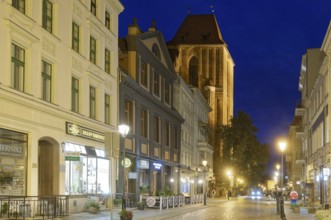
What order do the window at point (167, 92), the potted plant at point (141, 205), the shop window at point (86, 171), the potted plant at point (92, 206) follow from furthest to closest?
the window at point (167, 92)
the potted plant at point (141, 205)
the potted plant at point (92, 206)
the shop window at point (86, 171)

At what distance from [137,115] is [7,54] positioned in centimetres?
2331

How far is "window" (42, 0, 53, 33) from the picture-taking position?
29.7m

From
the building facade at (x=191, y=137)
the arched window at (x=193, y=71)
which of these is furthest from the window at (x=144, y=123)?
the arched window at (x=193, y=71)

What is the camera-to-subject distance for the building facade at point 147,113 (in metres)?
45.4

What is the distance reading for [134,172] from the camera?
150 ft

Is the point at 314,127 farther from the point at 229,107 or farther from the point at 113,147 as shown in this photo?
the point at 229,107

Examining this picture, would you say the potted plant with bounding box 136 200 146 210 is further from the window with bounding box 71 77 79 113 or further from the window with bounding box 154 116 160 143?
the window with bounding box 154 116 160 143

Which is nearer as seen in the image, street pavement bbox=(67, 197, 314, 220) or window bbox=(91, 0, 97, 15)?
Result: street pavement bbox=(67, 197, 314, 220)

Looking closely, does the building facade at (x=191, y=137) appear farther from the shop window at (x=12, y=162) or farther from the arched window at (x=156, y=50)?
the shop window at (x=12, y=162)

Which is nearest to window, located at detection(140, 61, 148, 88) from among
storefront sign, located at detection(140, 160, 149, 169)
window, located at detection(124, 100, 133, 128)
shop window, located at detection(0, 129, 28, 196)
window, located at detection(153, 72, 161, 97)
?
window, located at detection(153, 72, 161, 97)

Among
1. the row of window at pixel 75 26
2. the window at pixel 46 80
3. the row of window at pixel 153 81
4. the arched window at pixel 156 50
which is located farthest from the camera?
the arched window at pixel 156 50

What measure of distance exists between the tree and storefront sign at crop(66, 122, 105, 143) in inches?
2573

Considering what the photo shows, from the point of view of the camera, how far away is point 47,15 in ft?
99.1

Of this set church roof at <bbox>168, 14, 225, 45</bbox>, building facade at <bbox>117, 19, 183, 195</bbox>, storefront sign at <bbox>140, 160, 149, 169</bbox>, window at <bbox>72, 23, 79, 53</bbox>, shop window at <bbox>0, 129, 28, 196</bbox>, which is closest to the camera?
shop window at <bbox>0, 129, 28, 196</bbox>
